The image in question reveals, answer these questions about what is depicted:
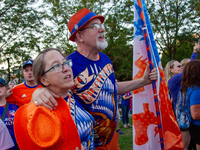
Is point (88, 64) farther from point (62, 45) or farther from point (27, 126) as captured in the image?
point (62, 45)

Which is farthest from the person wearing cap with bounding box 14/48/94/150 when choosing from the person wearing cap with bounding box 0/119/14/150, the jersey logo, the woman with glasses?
the woman with glasses

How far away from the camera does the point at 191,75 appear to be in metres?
3.33

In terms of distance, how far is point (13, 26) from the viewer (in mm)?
15008

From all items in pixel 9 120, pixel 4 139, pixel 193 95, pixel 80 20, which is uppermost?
pixel 80 20

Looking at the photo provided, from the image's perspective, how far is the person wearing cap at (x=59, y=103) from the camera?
1.39m

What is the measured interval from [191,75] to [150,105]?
1108 mm

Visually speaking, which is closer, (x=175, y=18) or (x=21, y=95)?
(x=21, y=95)

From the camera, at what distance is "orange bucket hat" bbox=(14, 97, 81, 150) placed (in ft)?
4.31

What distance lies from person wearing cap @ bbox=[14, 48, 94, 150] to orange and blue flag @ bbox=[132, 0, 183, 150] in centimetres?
104

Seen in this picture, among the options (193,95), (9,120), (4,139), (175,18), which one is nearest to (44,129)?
(4,139)

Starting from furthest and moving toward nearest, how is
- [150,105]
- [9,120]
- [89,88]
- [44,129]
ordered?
[9,120] → [150,105] → [89,88] → [44,129]

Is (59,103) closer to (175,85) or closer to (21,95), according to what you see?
(21,95)

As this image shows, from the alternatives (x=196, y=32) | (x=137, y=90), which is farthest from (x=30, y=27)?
(x=137, y=90)

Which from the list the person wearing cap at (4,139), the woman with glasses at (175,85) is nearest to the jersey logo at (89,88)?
the person wearing cap at (4,139)
